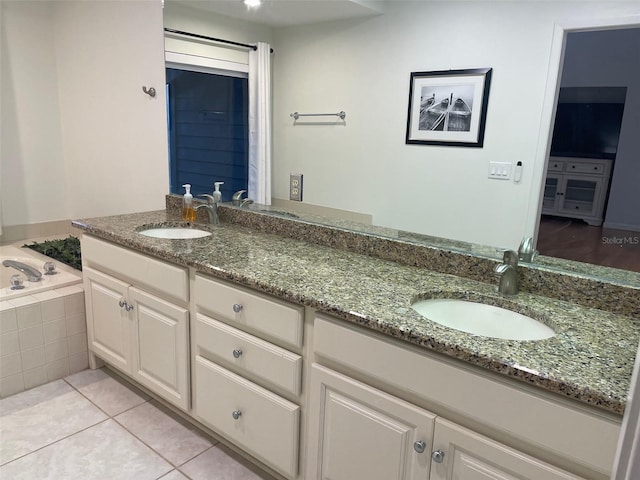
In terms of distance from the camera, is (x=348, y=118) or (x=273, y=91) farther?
(x=273, y=91)

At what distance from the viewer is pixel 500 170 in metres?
1.46

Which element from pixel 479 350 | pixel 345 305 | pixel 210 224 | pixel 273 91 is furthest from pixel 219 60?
pixel 479 350

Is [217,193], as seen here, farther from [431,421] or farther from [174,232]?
[431,421]

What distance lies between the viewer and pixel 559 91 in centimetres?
130

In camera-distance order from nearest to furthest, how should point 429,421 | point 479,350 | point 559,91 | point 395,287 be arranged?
point 479,350, point 429,421, point 559,91, point 395,287

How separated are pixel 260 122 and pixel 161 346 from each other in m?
1.10

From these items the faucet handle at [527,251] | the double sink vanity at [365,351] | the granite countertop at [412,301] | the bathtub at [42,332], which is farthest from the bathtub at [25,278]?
the faucet handle at [527,251]

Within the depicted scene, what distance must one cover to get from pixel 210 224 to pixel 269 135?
1.98 feet

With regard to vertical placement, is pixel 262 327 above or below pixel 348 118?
below

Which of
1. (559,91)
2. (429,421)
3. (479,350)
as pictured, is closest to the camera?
(479,350)

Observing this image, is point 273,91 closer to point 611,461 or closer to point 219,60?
point 219,60

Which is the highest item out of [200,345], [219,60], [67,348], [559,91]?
[219,60]

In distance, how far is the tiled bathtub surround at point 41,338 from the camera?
223 cm

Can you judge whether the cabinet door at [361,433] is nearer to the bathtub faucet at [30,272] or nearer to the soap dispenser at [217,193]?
the soap dispenser at [217,193]
